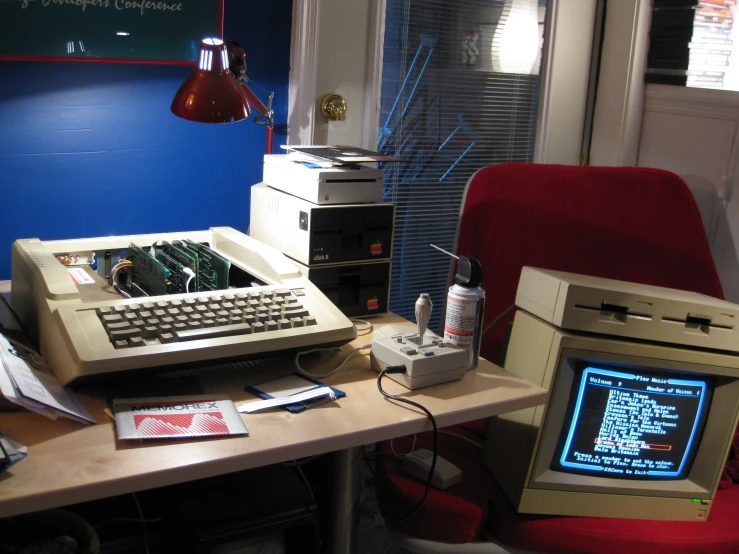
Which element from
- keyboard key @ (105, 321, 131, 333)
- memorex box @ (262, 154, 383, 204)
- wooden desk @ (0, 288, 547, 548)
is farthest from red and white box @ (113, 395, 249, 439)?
memorex box @ (262, 154, 383, 204)

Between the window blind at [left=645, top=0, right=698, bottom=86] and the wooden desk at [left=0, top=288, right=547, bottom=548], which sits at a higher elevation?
the window blind at [left=645, top=0, right=698, bottom=86]

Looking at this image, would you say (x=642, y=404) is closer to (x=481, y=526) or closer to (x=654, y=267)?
(x=481, y=526)

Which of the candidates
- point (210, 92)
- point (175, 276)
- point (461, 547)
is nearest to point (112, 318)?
point (175, 276)

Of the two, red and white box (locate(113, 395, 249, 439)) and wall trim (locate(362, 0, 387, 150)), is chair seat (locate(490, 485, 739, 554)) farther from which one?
wall trim (locate(362, 0, 387, 150))

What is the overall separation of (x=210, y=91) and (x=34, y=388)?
2.28 feet

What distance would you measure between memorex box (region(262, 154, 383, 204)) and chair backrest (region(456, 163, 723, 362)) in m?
0.36

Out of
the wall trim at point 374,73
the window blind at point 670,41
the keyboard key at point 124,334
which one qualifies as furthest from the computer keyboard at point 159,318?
the window blind at point 670,41

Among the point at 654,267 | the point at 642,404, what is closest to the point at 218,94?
the point at 642,404

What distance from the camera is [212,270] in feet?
5.39

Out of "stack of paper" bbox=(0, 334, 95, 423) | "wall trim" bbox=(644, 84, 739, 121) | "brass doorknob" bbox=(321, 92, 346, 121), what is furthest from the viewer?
"wall trim" bbox=(644, 84, 739, 121)

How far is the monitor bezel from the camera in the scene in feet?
5.00

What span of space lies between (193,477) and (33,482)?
21 centimetres

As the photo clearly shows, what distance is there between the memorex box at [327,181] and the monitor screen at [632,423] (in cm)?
62

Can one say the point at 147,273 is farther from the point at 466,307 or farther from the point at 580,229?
the point at 580,229
